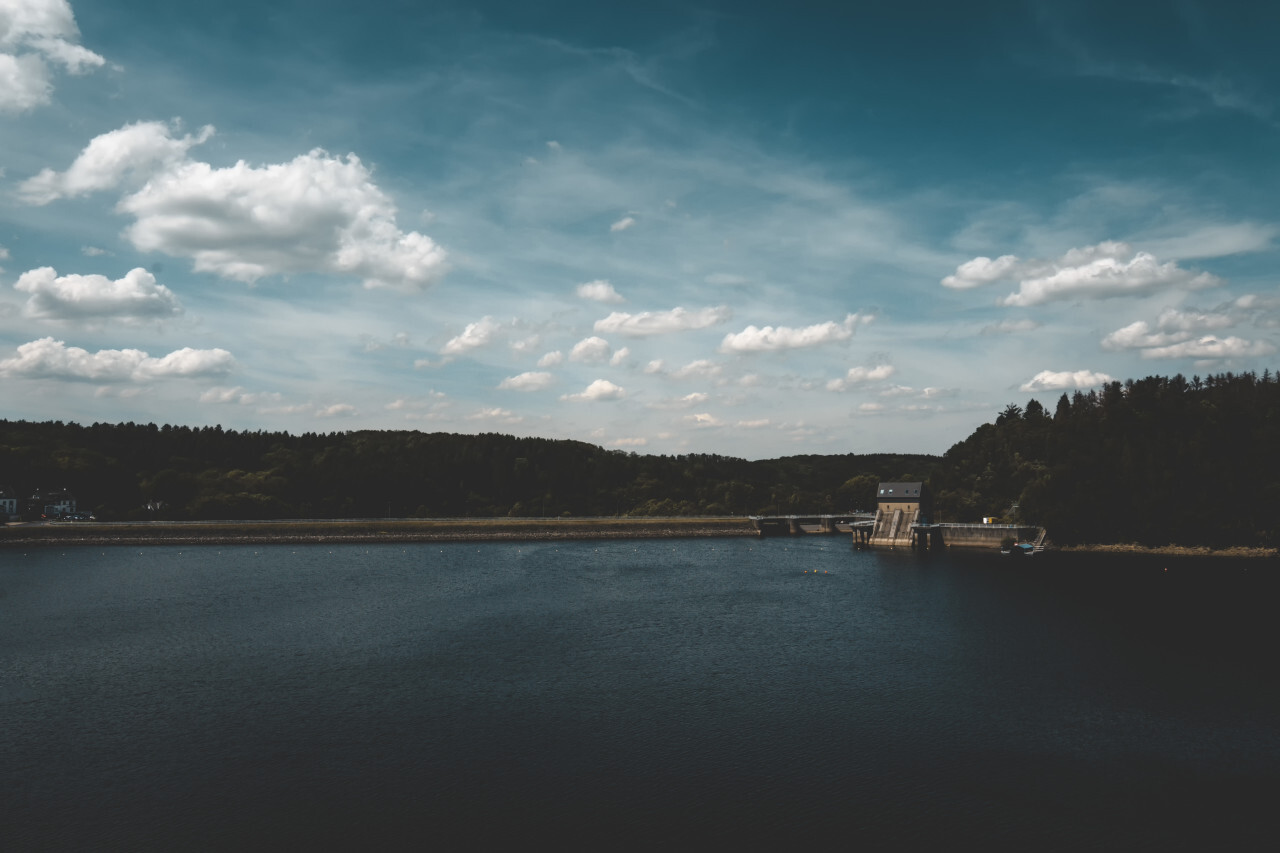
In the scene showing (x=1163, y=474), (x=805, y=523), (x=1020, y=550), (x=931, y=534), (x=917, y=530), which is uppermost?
(x=1163, y=474)

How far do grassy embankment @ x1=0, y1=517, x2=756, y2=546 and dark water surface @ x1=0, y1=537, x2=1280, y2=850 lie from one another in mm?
74476

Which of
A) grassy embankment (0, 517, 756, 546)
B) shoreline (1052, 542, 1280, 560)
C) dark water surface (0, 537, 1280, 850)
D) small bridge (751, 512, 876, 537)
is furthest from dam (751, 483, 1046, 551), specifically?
dark water surface (0, 537, 1280, 850)

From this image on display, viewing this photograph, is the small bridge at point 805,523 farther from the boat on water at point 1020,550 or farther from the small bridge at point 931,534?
the boat on water at point 1020,550

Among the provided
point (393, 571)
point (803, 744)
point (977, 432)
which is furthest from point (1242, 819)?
point (977, 432)

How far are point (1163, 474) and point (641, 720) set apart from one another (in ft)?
397

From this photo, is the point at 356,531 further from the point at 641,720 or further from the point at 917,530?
the point at 641,720

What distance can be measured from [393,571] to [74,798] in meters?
75.1

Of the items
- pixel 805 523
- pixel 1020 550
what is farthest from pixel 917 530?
pixel 805 523

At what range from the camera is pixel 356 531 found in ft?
517

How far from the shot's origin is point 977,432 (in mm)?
196625

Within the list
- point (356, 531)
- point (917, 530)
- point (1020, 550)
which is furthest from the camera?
point (356, 531)

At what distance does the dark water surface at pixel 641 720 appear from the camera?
2906 centimetres

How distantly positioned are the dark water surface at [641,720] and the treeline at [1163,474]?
43525 millimetres

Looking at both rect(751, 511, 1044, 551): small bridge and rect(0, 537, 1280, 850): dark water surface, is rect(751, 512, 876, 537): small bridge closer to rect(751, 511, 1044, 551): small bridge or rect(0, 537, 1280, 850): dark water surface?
rect(751, 511, 1044, 551): small bridge
